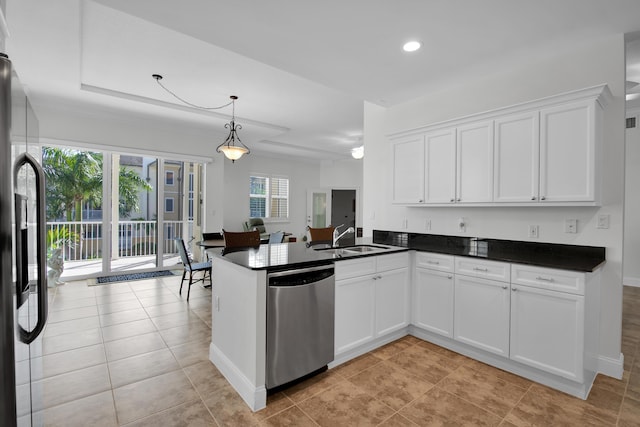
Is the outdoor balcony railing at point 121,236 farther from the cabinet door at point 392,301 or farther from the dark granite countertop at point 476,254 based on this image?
the cabinet door at point 392,301

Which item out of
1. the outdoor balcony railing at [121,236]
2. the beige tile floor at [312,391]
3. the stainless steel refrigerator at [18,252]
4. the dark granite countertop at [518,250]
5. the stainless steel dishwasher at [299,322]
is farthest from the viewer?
the outdoor balcony railing at [121,236]

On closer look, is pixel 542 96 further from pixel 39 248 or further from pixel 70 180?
pixel 70 180

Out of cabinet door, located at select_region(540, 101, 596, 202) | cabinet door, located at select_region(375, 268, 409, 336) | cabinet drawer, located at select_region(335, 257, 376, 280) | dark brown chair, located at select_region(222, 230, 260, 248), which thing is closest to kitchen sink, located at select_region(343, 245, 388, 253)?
cabinet door, located at select_region(375, 268, 409, 336)

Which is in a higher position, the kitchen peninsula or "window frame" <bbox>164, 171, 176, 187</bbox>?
"window frame" <bbox>164, 171, 176, 187</bbox>

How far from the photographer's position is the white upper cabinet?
231 centimetres

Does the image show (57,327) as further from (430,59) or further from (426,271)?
(430,59)

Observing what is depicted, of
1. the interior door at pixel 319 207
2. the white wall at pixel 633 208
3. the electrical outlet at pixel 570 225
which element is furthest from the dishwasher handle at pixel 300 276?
the interior door at pixel 319 207

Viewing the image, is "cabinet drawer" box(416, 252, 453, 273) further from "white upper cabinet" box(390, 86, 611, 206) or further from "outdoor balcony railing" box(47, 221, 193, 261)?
"outdoor balcony railing" box(47, 221, 193, 261)

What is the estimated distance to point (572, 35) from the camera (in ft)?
7.80

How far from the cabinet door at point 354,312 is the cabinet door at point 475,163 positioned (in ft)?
4.18

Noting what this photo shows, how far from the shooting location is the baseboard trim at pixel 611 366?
2.42 m

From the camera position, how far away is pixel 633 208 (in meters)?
4.91

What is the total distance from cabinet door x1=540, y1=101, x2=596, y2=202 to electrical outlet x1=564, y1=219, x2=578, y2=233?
335 millimetres

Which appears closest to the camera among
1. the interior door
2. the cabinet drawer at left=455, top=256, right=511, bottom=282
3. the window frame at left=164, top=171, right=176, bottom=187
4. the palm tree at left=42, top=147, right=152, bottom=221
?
the cabinet drawer at left=455, top=256, right=511, bottom=282
